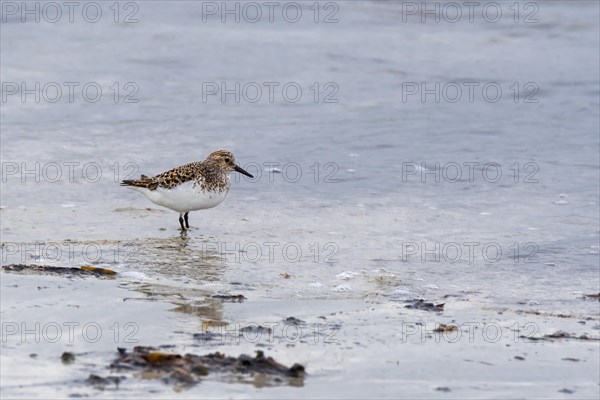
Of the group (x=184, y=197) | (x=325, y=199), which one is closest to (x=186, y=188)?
(x=184, y=197)

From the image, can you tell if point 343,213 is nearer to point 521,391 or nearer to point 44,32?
point 521,391

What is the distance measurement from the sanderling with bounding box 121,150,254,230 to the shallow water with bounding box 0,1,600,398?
0.25m

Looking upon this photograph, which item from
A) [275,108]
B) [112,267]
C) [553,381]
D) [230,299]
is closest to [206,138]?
[275,108]

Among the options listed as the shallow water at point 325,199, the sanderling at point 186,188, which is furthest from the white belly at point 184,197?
the shallow water at point 325,199

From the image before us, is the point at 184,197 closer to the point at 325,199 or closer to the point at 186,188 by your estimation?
the point at 186,188

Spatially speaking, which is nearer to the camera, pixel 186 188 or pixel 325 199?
pixel 186 188

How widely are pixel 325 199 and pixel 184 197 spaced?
1.78 m

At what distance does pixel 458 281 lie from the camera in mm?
9016

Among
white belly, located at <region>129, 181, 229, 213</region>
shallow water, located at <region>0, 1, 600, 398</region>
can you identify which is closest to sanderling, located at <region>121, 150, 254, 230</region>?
white belly, located at <region>129, 181, 229, 213</region>

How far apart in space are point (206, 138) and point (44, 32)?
666 centimetres

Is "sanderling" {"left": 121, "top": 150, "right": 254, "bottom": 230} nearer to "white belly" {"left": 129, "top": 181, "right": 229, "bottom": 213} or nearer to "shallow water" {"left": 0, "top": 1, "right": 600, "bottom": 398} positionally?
"white belly" {"left": 129, "top": 181, "right": 229, "bottom": 213}

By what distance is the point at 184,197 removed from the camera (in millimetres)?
10484

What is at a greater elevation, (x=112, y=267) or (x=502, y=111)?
(x=502, y=111)

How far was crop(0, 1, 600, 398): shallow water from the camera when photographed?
685 centimetres
